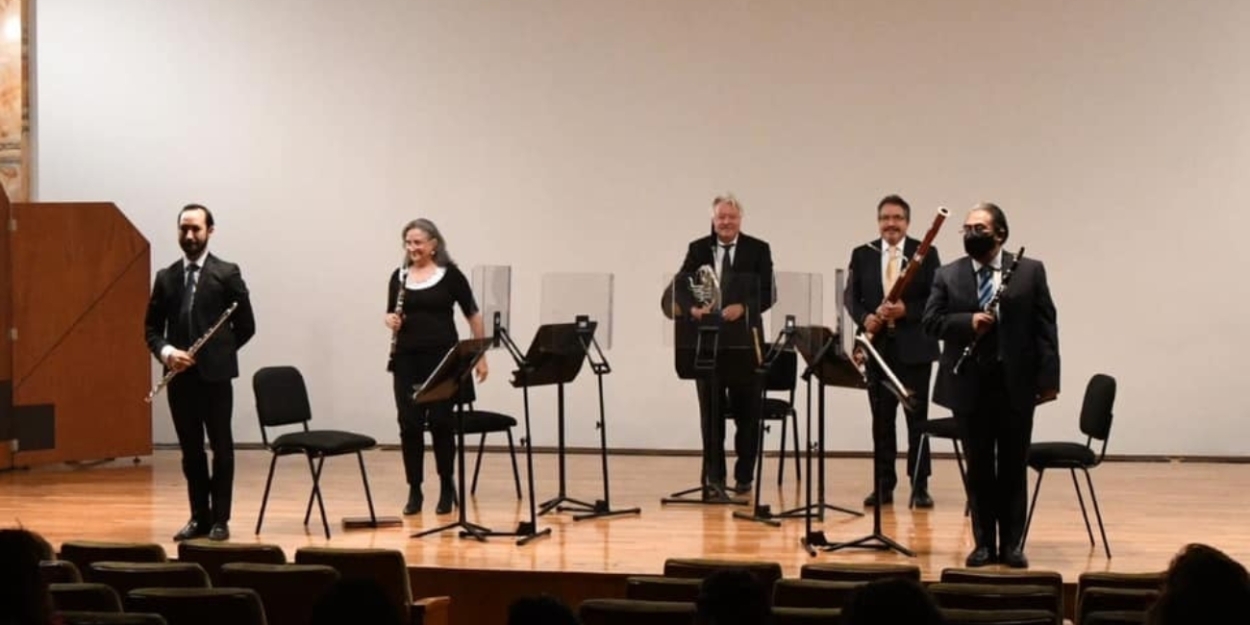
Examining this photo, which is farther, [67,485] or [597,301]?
[67,485]

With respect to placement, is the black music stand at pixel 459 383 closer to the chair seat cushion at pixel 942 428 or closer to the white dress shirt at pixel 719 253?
the white dress shirt at pixel 719 253

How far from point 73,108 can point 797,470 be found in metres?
5.68

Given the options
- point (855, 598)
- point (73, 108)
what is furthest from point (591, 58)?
point (855, 598)

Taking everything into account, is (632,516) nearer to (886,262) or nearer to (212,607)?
(886,262)

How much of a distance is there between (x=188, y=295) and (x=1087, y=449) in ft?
13.6

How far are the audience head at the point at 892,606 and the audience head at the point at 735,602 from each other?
0.30m

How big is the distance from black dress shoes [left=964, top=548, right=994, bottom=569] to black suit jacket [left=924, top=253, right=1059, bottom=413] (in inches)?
23.8

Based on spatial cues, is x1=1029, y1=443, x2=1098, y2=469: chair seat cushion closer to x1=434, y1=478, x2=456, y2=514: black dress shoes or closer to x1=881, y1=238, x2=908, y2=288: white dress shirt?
x1=881, y1=238, x2=908, y2=288: white dress shirt

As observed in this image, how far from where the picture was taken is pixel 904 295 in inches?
327

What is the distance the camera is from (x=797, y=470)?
9086mm

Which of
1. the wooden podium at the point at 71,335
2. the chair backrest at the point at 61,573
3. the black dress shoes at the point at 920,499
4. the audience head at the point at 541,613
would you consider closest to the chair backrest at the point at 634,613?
the audience head at the point at 541,613

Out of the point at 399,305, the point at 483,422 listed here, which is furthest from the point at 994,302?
the point at 399,305

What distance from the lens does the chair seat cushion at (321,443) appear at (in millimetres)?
7703

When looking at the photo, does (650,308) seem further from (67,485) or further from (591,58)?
(67,485)
